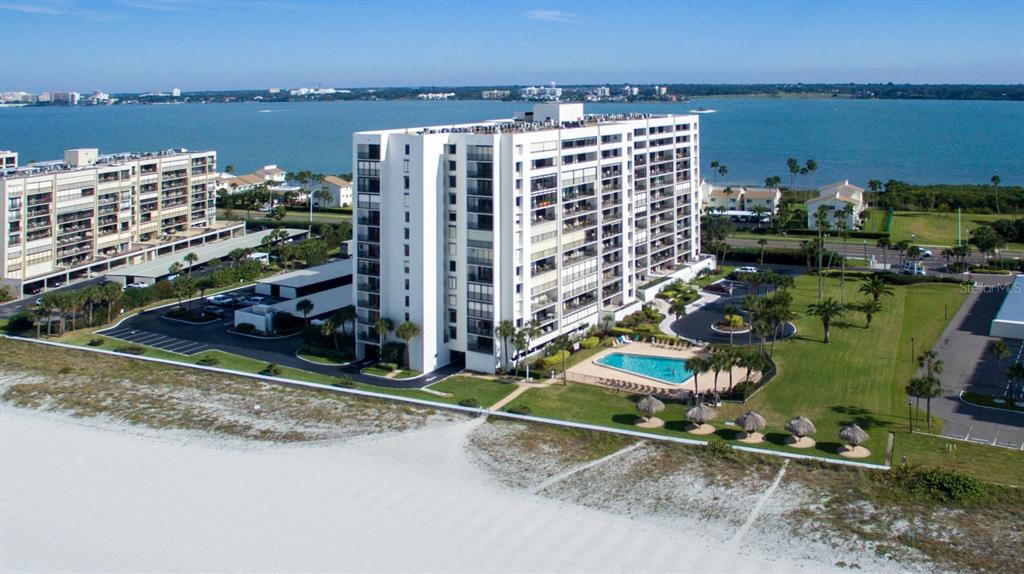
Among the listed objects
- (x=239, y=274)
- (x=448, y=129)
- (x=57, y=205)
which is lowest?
(x=239, y=274)

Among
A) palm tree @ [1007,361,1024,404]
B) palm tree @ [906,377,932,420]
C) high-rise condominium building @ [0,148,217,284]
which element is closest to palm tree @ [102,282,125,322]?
high-rise condominium building @ [0,148,217,284]

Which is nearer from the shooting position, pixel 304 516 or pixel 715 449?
pixel 304 516

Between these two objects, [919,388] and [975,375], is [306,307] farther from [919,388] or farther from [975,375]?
[975,375]

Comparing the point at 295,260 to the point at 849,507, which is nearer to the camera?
the point at 849,507

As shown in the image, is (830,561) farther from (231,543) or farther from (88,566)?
(88,566)

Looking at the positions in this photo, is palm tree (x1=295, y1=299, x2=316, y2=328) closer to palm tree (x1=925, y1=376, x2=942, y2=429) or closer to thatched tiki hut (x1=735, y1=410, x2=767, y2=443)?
thatched tiki hut (x1=735, y1=410, x2=767, y2=443)

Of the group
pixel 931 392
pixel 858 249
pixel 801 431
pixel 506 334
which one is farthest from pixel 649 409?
pixel 858 249

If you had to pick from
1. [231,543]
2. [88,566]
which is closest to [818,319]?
[231,543]
